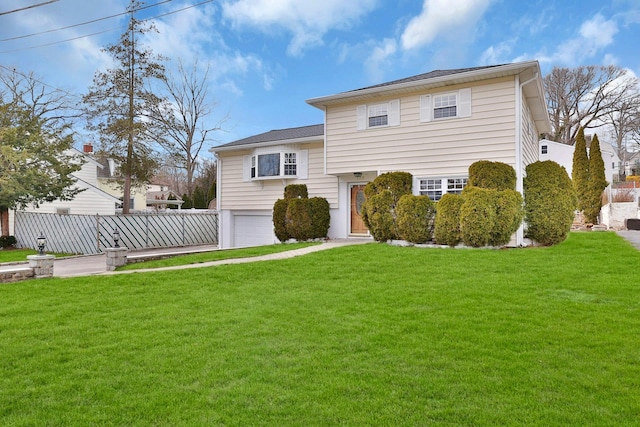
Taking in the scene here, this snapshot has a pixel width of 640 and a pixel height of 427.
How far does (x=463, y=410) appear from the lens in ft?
8.92

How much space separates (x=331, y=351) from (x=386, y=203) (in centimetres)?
810

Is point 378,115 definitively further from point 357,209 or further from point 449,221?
point 449,221

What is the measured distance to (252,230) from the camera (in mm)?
16781

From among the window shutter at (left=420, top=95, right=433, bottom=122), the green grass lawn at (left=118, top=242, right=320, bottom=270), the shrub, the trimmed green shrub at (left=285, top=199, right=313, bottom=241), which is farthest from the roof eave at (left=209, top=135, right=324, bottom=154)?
the shrub

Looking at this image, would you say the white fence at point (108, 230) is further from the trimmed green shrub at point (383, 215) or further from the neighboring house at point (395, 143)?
the trimmed green shrub at point (383, 215)

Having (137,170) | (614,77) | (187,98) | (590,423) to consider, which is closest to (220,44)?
(137,170)

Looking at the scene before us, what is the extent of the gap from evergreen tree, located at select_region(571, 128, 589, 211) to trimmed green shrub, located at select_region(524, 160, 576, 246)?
12.6 m

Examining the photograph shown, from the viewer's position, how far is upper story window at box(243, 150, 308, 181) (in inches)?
597

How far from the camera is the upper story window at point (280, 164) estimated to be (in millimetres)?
15172

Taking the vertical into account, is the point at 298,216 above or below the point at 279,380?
above

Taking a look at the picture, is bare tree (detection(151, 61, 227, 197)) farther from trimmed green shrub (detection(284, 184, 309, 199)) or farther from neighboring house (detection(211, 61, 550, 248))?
trimmed green shrub (detection(284, 184, 309, 199))

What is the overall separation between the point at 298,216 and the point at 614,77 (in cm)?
3353

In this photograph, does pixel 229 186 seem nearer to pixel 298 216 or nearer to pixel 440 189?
pixel 298 216

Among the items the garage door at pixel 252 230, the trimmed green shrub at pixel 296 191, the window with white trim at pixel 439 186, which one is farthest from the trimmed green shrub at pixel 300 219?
the window with white trim at pixel 439 186
